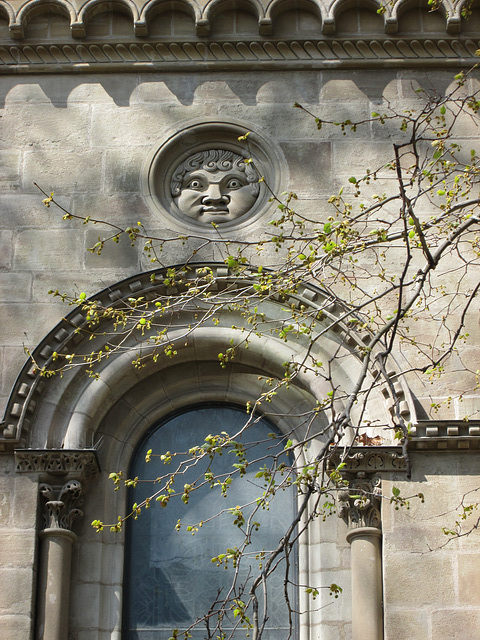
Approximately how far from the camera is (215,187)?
14.9 meters

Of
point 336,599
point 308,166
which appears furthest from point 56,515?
point 308,166

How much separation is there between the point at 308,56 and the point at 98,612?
277 inches

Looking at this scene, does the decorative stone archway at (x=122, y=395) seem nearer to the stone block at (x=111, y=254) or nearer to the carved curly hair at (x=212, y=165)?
the stone block at (x=111, y=254)

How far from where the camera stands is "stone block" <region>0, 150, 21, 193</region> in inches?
580

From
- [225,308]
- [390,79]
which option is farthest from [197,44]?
[225,308]

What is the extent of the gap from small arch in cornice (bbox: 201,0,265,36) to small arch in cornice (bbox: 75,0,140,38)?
83 cm

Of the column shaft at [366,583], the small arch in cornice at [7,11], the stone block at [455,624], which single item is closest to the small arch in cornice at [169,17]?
the small arch in cornice at [7,11]

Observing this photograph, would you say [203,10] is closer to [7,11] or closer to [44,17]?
[44,17]

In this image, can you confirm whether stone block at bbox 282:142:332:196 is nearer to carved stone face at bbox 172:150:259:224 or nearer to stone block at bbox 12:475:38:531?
carved stone face at bbox 172:150:259:224

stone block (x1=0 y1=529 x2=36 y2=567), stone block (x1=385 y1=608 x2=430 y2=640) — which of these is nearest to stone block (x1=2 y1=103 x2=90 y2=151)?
stone block (x1=0 y1=529 x2=36 y2=567)

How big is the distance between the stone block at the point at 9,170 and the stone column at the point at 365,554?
5297mm

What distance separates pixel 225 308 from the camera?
14062mm

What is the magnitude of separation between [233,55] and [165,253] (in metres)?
2.76

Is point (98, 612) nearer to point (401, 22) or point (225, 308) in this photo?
point (225, 308)
